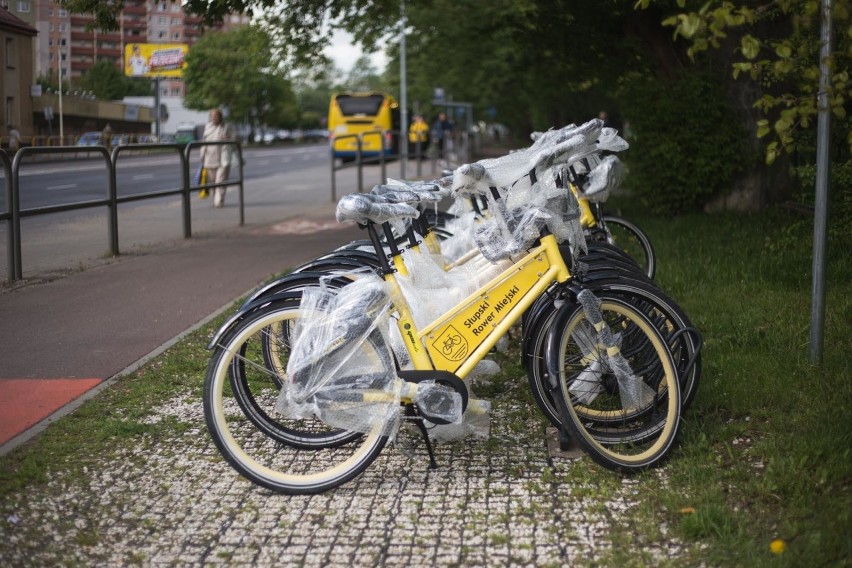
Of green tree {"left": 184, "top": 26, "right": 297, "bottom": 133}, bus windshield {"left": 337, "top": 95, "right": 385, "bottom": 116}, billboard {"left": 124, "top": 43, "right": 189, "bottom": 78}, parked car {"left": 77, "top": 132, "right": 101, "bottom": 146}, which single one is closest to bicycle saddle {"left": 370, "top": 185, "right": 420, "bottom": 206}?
parked car {"left": 77, "top": 132, "right": 101, "bottom": 146}

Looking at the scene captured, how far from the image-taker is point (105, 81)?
15078mm

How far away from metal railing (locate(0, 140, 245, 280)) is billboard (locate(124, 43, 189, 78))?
183 centimetres

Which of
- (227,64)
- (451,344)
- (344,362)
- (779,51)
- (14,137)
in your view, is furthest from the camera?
(227,64)

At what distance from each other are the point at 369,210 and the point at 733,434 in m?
1.90

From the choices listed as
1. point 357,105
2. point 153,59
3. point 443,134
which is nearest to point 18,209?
point 153,59

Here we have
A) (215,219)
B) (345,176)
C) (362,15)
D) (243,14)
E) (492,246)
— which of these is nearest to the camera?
(492,246)

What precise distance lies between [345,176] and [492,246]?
2478cm

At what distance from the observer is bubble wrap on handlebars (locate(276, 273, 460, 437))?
4.41 m

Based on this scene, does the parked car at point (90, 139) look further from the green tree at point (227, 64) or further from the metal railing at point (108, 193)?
the green tree at point (227, 64)

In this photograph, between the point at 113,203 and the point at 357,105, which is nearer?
the point at 113,203

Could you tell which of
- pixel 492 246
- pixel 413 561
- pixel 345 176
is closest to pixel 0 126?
pixel 492 246

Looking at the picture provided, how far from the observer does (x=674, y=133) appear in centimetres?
1271

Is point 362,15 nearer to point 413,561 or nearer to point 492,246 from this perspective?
point 492,246

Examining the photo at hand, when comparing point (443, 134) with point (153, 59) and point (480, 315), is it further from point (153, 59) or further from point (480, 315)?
point (480, 315)
